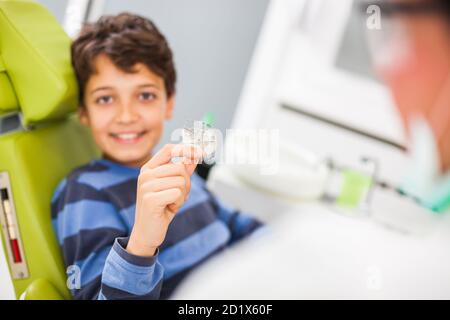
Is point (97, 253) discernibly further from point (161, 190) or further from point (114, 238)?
point (161, 190)

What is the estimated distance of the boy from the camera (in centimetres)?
66

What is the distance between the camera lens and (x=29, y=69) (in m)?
0.80

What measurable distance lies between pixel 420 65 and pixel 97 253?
1025mm

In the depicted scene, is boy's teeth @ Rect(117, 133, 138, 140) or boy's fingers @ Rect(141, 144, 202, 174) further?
boy's teeth @ Rect(117, 133, 138, 140)

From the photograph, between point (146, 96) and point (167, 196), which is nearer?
point (167, 196)

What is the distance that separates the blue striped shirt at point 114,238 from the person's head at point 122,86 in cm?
5

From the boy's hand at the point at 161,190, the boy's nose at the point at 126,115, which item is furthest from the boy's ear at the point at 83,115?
the boy's hand at the point at 161,190

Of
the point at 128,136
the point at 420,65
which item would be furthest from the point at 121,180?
the point at 420,65

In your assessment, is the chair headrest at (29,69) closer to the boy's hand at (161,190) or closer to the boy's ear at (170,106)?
the boy's ear at (170,106)

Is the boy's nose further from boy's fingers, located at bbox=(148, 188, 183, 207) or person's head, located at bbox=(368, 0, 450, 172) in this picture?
person's head, located at bbox=(368, 0, 450, 172)

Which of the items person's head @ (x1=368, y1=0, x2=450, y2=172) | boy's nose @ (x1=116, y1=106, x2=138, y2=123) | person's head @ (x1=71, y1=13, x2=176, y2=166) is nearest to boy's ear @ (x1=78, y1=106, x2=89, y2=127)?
person's head @ (x1=71, y1=13, x2=176, y2=166)

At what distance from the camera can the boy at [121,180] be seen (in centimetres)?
66
